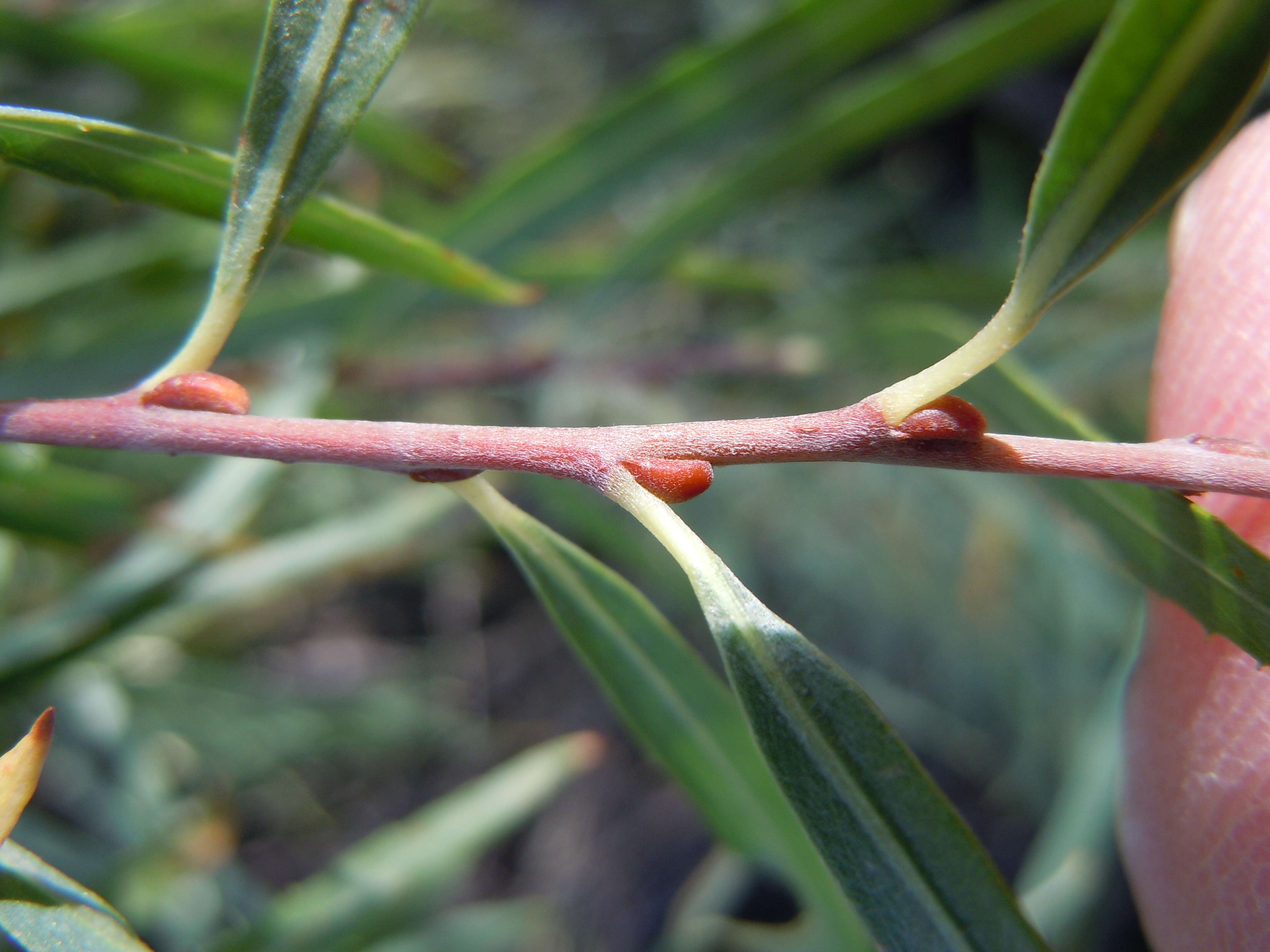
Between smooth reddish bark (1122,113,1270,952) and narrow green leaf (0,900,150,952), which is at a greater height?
narrow green leaf (0,900,150,952)

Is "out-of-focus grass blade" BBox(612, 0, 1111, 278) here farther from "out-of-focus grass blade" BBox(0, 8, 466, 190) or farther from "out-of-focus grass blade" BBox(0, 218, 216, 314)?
"out-of-focus grass blade" BBox(0, 218, 216, 314)

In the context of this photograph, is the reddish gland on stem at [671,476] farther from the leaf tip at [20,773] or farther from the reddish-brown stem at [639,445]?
the leaf tip at [20,773]

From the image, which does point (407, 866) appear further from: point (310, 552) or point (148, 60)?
point (148, 60)

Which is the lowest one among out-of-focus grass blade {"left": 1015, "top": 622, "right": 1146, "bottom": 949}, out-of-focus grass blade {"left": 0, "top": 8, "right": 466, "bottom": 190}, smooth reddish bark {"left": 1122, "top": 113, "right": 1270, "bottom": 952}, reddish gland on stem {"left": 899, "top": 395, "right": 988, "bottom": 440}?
out-of-focus grass blade {"left": 1015, "top": 622, "right": 1146, "bottom": 949}

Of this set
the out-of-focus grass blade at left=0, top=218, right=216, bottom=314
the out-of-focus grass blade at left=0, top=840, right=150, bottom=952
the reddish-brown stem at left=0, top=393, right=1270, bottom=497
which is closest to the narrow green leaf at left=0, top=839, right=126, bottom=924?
the out-of-focus grass blade at left=0, top=840, right=150, bottom=952

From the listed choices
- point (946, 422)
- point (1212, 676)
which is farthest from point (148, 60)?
point (1212, 676)

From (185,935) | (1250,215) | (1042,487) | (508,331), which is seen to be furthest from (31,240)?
(1250,215)

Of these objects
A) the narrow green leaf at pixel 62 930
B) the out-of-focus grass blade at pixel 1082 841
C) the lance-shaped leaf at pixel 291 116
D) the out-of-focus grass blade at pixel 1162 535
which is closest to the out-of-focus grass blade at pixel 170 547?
the lance-shaped leaf at pixel 291 116
